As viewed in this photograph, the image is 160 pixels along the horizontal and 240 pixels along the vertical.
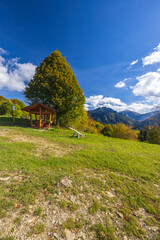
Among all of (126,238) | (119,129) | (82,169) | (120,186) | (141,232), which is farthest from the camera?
(119,129)

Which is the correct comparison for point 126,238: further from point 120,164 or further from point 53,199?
point 120,164

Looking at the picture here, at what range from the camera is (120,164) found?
5543 mm

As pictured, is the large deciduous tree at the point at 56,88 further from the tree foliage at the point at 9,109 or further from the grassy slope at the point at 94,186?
the grassy slope at the point at 94,186

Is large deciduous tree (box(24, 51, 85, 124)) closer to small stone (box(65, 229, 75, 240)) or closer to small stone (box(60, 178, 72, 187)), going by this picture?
small stone (box(60, 178, 72, 187))

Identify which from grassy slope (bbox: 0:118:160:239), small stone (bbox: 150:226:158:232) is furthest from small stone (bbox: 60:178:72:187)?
small stone (bbox: 150:226:158:232)

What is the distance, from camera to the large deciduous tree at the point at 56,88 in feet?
43.8

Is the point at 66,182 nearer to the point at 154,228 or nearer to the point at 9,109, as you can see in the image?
the point at 154,228

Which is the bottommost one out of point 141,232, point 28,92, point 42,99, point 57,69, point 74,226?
point 141,232

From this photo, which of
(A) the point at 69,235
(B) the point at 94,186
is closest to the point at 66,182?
(B) the point at 94,186

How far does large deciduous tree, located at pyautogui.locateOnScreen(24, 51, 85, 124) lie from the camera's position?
13.3 meters

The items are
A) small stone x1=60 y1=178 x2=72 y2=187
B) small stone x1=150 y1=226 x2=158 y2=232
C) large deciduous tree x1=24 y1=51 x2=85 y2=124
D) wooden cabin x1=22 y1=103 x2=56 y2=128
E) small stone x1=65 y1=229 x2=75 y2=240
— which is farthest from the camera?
large deciduous tree x1=24 y1=51 x2=85 y2=124

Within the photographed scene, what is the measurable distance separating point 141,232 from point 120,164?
3.35 metres

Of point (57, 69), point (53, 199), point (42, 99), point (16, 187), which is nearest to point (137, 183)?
point (53, 199)

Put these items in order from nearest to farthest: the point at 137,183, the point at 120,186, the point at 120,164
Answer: the point at 120,186 → the point at 137,183 → the point at 120,164
